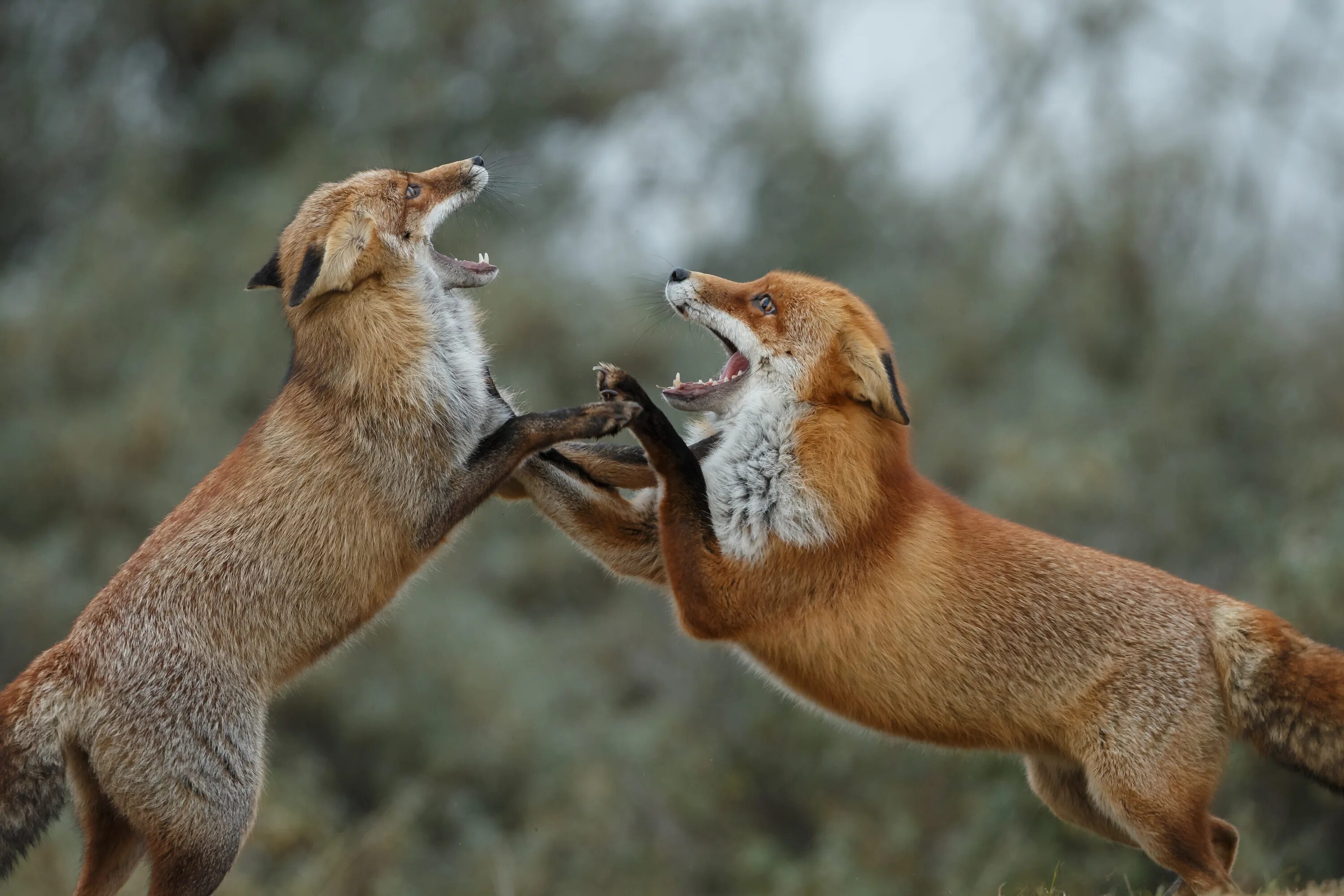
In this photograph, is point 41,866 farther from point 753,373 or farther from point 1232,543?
point 1232,543

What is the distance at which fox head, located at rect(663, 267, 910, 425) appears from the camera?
19.4 ft

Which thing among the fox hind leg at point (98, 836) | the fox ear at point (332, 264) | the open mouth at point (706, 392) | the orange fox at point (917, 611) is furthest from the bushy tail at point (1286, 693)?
the fox hind leg at point (98, 836)

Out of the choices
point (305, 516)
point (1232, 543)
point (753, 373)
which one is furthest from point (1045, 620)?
point (1232, 543)

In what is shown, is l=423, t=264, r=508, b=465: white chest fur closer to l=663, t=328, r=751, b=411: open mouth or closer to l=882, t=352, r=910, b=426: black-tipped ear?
l=663, t=328, r=751, b=411: open mouth

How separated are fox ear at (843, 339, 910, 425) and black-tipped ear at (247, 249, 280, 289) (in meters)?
3.05

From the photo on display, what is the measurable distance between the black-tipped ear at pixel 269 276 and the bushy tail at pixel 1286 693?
511 centimetres

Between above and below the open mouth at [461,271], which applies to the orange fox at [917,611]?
below

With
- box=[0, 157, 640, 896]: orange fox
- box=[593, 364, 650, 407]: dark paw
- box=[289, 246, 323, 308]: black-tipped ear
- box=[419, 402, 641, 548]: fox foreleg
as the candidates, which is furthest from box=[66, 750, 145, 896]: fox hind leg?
box=[593, 364, 650, 407]: dark paw

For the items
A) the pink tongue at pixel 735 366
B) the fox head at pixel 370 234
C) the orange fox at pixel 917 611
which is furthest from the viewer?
the pink tongue at pixel 735 366

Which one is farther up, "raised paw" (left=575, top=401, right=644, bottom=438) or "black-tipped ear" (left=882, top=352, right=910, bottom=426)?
"black-tipped ear" (left=882, top=352, right=910, bottom=426)

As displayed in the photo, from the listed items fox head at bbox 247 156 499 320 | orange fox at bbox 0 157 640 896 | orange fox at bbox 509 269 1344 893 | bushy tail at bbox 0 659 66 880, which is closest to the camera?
bushy tail at bbox 0 659 66 880

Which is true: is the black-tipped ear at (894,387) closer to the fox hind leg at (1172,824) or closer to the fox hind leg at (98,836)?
the fox hind leg at (1172,824)

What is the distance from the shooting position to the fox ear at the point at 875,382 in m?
5.65

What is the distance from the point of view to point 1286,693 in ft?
18.3
